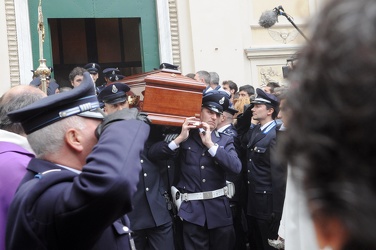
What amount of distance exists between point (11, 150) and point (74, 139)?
757mm

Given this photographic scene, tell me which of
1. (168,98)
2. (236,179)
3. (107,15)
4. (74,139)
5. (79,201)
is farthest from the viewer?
(107,15)

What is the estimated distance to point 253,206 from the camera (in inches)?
244

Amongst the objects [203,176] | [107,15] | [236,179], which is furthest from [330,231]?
[107,15]

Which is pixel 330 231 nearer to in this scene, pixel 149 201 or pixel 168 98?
pixel 168 98

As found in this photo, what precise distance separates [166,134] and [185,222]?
2.69 ft

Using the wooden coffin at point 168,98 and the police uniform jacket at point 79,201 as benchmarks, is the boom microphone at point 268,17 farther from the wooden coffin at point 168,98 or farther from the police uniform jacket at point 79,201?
the police uniform jacket at point 79,201

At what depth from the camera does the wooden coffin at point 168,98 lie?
17.1 ft

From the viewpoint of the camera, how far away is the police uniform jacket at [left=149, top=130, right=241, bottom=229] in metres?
5.70

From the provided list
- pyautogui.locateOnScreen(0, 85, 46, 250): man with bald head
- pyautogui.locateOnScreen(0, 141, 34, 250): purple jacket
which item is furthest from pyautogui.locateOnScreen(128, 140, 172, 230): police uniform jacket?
pyautogui.locateOnScreen(0, 141, 34, 250): purple jacket

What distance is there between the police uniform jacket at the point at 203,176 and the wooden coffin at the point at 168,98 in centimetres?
44

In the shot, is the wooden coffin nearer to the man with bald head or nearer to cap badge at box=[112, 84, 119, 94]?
cap badge at box=[112, 84, 119, 94]

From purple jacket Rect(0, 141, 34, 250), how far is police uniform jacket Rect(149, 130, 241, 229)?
263 cm

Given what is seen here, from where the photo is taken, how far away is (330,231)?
2.82 feet

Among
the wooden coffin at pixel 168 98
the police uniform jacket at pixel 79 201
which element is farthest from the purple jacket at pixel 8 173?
the wooden coffin at pixel 168 98
